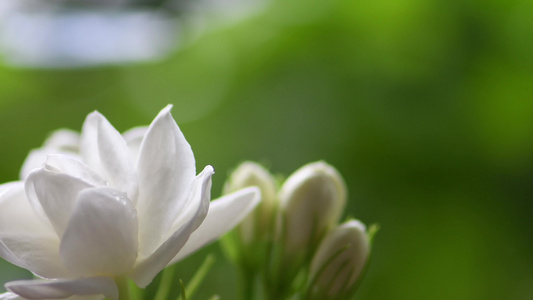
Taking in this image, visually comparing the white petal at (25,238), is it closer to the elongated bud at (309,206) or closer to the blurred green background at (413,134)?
the elongated bud at (309,206)

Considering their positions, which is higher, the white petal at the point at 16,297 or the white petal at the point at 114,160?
the white petal at the point at 114,160

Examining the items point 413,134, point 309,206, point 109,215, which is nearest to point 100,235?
point 109,215

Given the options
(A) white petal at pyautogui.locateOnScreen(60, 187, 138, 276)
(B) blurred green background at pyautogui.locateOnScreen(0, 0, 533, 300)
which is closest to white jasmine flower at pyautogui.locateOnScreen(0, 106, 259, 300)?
(A) white petal at pyautogui.locateOnScreen(60, 187, 138, 276)

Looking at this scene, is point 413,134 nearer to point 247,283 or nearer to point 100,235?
point 247,283

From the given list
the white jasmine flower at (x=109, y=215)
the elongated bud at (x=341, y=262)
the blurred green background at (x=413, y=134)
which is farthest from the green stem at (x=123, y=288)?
the blurred green background at (x=413, y=134)

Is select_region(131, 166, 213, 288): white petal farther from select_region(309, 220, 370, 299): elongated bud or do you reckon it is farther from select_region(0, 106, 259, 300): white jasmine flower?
select_region(309, 220, 370, 299): elongated bud

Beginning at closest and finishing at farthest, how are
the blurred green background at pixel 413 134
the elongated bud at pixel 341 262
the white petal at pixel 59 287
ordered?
the white petal at pixel 59 287, the elongated bud at pixel 341 262, the blurred green background at pixel 413 134
